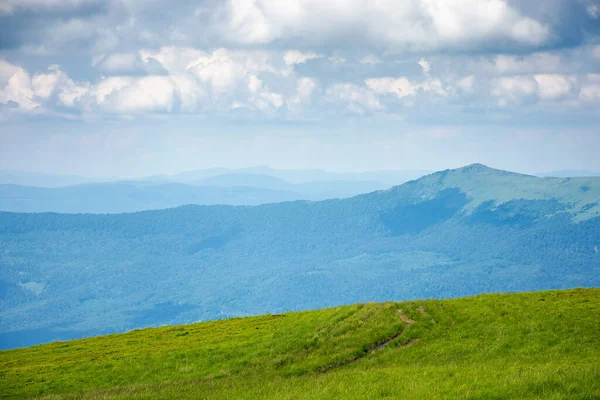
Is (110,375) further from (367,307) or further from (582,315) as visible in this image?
(582,315)

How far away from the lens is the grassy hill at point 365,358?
84.5 feet

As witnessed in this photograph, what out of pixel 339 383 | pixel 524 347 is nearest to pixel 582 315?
pixel 524 347

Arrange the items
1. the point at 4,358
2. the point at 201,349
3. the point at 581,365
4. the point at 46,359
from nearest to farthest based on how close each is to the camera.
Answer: the point at 581,365 → the point at 201,349 → the point at 46,359 → the point at 4,358

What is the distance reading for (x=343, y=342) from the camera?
1529 inches

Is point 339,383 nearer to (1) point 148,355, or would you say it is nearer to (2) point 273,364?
(2) point 273,364

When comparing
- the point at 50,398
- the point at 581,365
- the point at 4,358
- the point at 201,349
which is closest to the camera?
the point at 581,365

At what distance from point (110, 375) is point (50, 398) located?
26.3ft

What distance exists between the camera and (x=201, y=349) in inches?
1693

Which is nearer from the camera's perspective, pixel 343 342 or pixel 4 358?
pixel 343 342

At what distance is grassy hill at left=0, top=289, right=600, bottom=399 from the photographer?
25.8 meters

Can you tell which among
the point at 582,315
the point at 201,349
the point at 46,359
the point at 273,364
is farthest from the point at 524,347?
the point at 46,359

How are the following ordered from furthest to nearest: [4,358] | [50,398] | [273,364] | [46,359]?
1. [4,358]
2. [46,359]
3. [273,364]
4. [50,398]

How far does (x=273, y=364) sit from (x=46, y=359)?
21.8 metres

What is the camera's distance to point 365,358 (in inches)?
1425
